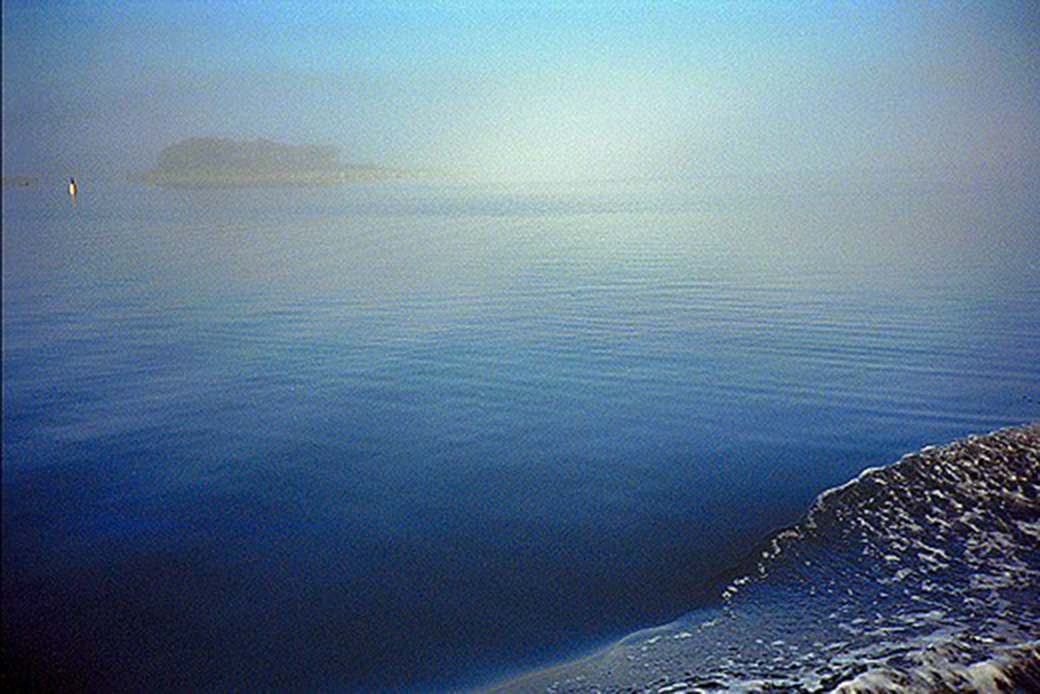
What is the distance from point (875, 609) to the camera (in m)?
5.73

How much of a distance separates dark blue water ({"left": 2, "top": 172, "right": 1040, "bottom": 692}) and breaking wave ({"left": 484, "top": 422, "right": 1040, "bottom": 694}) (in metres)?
0.37

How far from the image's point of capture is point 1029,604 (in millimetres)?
5645

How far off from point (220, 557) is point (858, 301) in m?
14.2

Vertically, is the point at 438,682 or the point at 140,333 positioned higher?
the point at 140,333

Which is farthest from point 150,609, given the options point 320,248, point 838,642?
point 320,248

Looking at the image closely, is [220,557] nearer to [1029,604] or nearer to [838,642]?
[838,642]

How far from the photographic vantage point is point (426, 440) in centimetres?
966

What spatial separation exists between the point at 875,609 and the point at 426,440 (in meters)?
5.39

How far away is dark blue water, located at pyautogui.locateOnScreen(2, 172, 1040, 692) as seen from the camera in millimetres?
5934

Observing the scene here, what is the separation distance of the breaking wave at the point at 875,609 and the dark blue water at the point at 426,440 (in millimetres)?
368

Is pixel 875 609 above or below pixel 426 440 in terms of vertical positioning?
below

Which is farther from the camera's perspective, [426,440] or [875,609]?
[426,440]

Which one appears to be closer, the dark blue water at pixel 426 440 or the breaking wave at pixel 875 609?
the breaking wave at pixel 875 609

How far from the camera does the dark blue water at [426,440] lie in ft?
19.5
